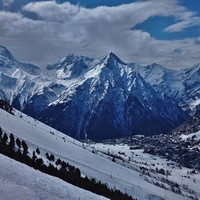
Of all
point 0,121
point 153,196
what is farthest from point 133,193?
point 0,121

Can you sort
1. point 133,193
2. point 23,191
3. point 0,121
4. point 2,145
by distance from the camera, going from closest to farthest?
point 23,191 → point 2,145 → point 0,121 → point 133,193

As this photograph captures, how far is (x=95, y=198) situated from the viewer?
1676 inches

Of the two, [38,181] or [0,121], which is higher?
[0,121]

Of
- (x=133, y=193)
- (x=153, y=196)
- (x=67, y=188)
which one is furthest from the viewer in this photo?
(x=153, y=196)

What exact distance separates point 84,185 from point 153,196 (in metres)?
66.8

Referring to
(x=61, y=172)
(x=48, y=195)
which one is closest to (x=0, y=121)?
(x=61, y=172)

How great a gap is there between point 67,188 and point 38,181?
14.8 ft

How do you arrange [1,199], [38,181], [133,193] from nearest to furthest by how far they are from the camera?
[1,199] → [38,181] → [133,193]

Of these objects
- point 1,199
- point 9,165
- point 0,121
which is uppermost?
point 0,121

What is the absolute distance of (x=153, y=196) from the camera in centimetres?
12112

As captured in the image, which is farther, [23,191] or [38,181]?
[38,181]

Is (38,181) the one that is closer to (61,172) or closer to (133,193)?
(61,172)

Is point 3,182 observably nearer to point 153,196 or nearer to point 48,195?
point 48,195

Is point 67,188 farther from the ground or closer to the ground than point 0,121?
closer to the ground
